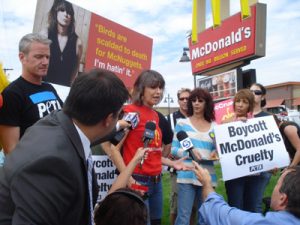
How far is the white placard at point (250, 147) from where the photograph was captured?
13.6 feet

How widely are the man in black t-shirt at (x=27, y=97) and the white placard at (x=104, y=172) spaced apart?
2.81 feet

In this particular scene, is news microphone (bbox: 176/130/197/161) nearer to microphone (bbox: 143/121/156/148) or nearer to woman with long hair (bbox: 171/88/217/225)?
woman with long hair (bbox: 171/88/217/225)

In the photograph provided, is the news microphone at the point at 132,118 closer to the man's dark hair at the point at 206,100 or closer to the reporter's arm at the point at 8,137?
the reporter's arm at the point at 8,137

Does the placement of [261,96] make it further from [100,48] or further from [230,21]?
[230,21]

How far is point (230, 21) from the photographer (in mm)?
12992

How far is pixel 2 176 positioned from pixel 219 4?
41.8 ft

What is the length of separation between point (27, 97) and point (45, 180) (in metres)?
1.65

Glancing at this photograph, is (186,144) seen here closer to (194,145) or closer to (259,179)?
(194,145)

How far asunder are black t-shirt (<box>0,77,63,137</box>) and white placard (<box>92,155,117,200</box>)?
2.95 feet

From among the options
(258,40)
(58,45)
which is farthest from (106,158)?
(258,40)

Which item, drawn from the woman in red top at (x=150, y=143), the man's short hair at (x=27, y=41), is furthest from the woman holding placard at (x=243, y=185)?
Result: the man's short hair at (x=27, y=41)

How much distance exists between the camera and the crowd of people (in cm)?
129

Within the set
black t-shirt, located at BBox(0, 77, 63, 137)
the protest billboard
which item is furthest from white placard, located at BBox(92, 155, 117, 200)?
the protest billboard

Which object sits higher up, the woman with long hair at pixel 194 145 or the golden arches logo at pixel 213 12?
the golden arches logo at pixel 213 12
